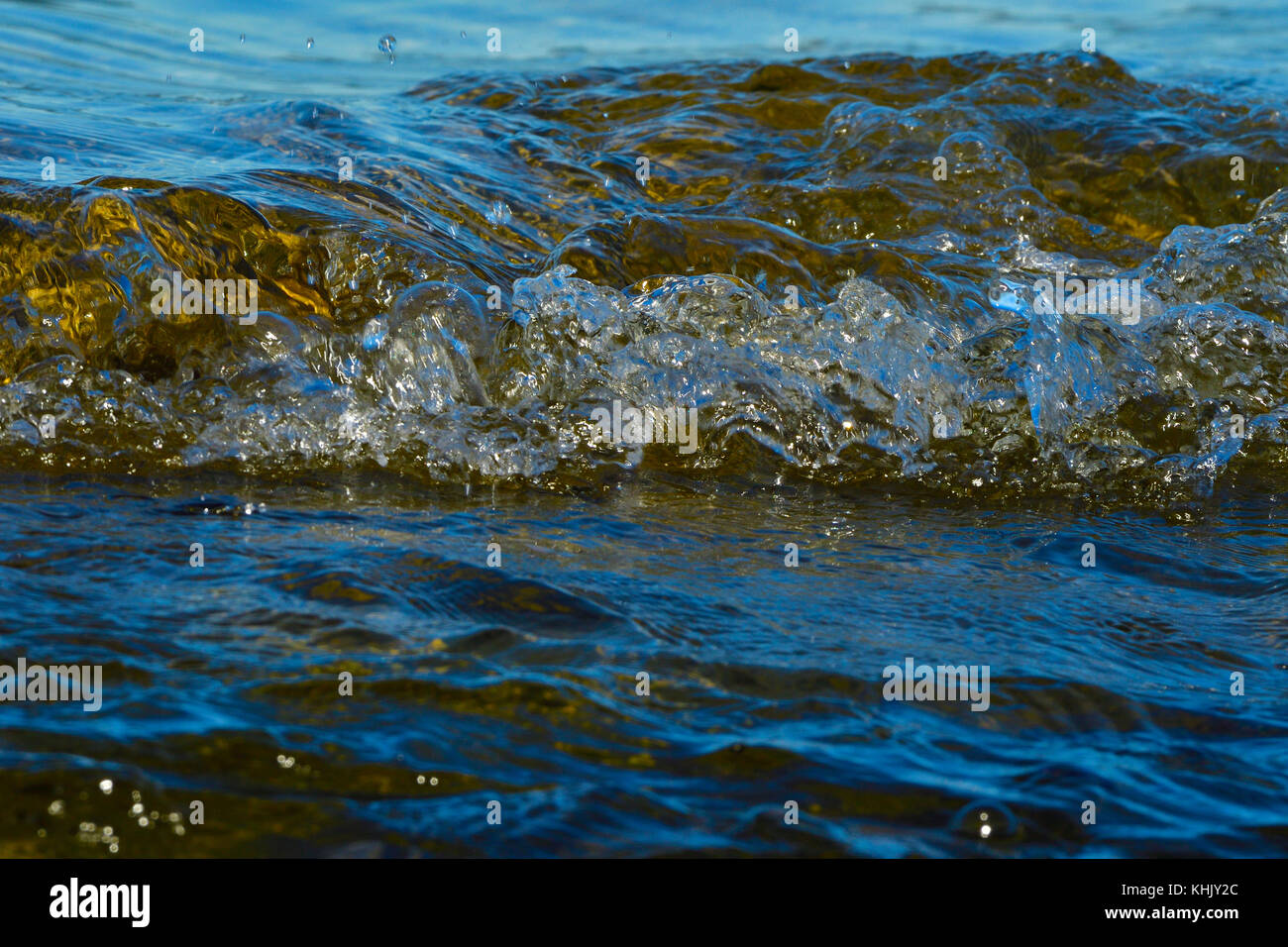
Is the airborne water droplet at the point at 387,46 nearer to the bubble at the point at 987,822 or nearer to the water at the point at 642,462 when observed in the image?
the water at the point at 642,462

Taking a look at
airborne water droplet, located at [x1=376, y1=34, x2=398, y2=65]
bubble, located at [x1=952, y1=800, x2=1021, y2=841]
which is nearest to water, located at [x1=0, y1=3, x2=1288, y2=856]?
bubble, located at [x1=952, y1=800, x2=1021, y2=841]

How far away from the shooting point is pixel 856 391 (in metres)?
4.19

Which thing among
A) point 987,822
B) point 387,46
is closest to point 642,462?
point 987,822

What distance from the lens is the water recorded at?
2121 mm

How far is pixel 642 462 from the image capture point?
3.90 meters

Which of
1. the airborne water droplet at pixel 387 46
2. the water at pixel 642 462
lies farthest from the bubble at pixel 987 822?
the airborne water droplet at pixel 387 46

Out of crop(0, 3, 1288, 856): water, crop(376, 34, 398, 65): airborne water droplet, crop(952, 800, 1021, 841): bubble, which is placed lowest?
crop(952, 800, 1021, 841): bubble

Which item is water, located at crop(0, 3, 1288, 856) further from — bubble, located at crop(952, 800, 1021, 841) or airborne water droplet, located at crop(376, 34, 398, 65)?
airborne water droplet, located at crop(376, 34, 398, 65)

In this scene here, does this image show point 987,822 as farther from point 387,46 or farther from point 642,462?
point 387,46

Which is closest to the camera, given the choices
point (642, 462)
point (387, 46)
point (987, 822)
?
point (987, 822)

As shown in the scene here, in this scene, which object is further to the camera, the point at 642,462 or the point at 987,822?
the point at 642,462

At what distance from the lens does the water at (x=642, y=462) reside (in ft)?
6.96
